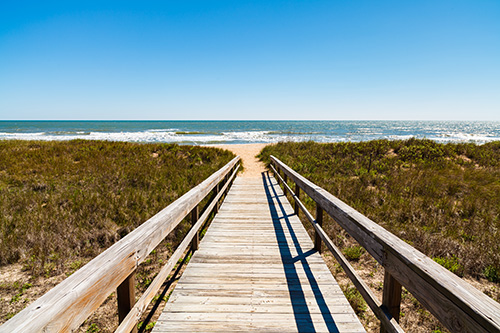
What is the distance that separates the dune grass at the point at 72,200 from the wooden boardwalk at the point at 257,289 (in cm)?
264

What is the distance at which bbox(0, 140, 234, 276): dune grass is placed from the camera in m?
4.48

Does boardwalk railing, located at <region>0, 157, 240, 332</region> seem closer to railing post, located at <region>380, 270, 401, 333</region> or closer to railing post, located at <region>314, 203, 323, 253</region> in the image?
railing post, located at <region>380, 270, 401, 333</region>

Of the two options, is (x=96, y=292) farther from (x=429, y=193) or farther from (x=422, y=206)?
(x=429, y=193)

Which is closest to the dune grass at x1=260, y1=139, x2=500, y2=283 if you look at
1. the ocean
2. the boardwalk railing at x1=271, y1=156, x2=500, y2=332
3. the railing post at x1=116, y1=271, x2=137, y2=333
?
the boardwalk railing at x1=271, y1=156, x2=500, y2=332

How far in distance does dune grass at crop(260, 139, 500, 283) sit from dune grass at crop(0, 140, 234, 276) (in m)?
4.95

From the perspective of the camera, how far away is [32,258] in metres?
4.16

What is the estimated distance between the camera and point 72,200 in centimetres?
653

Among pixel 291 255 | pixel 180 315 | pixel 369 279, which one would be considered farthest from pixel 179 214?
pixel 369 279

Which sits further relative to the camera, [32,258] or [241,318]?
[32,258]

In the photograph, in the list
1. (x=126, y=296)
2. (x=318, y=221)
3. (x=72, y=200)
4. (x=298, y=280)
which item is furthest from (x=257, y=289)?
(x=72, y=200)

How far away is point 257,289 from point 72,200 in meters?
6.30

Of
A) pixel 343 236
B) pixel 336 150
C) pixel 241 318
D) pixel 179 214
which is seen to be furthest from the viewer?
pixel 336 150

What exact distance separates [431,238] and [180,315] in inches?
205

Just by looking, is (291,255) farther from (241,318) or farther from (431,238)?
(431,238)
